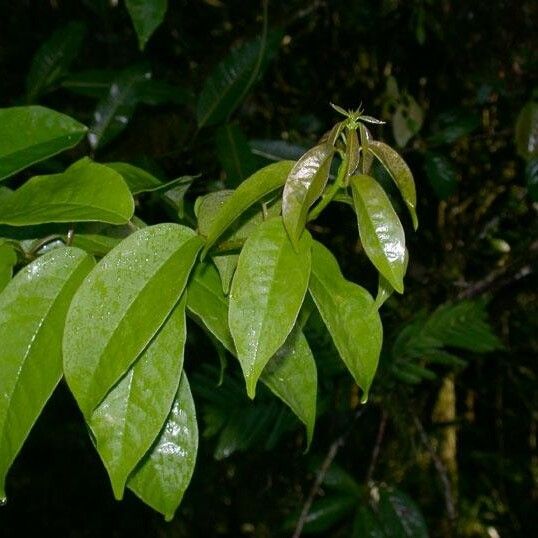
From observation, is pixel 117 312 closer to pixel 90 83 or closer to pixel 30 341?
pixel 30 341

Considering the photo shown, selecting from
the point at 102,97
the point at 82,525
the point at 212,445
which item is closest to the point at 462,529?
the point at 212,445

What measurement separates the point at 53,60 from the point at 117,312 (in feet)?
3.17

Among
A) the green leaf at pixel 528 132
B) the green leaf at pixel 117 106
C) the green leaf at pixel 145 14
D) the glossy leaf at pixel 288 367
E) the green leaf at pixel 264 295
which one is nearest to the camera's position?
the green leaf at pixel 264 295

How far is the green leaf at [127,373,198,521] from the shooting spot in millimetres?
566

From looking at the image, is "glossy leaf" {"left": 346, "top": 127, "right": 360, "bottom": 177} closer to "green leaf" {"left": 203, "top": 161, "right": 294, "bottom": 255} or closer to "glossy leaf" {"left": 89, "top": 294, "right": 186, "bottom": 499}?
"green leaf" {"left": 203, "top": 161, "right": 294, "bottom": 255}

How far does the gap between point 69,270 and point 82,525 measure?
1720mm

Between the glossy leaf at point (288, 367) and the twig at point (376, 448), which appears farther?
the twig at point (376, 448)

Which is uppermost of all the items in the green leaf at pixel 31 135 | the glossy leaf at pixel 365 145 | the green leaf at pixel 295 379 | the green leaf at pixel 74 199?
the glossy leaf at pixel 365 145

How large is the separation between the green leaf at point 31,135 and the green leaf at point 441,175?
877 mm

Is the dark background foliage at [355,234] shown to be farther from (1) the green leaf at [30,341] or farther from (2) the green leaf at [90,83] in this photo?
(1) the green leaf at [30,341]

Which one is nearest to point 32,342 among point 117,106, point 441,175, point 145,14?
point 145,14

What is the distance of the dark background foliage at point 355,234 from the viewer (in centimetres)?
144

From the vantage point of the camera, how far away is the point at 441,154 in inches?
58.1

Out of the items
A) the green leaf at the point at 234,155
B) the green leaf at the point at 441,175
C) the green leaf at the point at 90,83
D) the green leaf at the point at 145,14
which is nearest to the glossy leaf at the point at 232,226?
the green leaf at the point at 145,14
